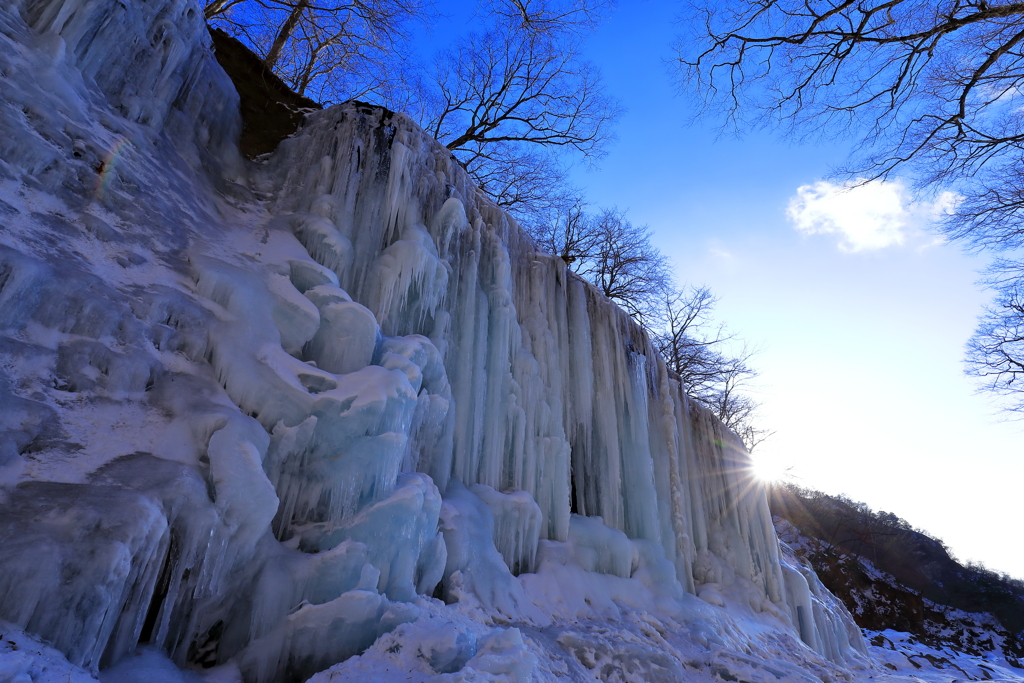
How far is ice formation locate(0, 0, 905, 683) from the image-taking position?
8.32ft

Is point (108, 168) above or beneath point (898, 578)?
above

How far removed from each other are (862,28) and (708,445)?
774 centimetres

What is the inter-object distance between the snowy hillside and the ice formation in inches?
0.8

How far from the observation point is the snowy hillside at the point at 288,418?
8.15 ft

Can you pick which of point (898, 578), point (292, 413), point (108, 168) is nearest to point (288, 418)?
point (292, 413)

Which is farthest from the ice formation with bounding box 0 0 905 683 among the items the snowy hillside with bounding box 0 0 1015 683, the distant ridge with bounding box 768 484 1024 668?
the distant ridge with bounding box 768 484 1024 668

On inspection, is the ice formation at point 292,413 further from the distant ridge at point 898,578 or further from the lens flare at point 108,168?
the distant ridge at point 898,578

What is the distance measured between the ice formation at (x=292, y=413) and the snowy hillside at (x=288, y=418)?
2cm

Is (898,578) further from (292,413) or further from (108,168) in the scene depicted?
(108,168)

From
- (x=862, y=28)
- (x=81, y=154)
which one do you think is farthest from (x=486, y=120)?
(x=81, y=154)

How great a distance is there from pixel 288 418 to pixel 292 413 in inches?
1.6

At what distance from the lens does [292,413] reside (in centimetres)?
352

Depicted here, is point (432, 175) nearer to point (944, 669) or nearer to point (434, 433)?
point (434, 433)

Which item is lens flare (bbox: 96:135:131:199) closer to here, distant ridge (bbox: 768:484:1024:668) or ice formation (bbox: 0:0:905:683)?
ice formation (bbox: 0:0:905:683)
